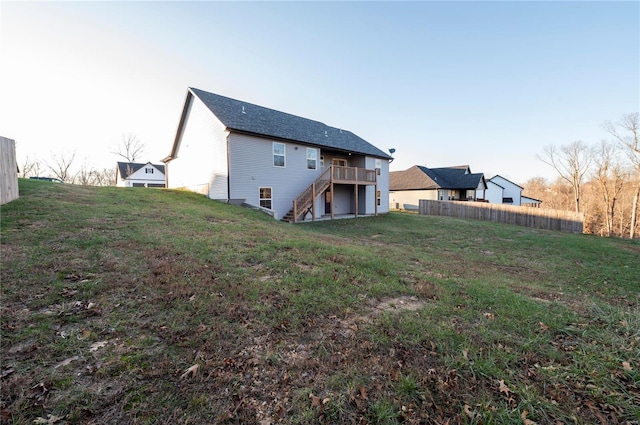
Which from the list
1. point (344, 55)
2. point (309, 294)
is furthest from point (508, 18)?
point (309, 294)

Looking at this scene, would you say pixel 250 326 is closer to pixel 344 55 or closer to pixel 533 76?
pixel 344 55

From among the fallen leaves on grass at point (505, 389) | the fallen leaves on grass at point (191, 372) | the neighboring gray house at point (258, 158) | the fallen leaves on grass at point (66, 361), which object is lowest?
the fallen leaves on grass at point (505, 389)

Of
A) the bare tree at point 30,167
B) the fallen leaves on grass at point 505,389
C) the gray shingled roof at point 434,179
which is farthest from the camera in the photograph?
the bare tree at point 30,167

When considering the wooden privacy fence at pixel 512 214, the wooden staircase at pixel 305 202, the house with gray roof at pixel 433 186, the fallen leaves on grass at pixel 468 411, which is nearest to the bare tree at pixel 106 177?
the wooden staircase at pixel 305 202

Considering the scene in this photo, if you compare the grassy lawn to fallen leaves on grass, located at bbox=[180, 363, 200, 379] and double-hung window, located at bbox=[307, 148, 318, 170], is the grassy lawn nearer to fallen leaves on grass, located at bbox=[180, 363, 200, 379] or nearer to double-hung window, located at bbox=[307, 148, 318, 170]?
fallen leaves on grass, located at bbox=[180, 363, 200, 379]

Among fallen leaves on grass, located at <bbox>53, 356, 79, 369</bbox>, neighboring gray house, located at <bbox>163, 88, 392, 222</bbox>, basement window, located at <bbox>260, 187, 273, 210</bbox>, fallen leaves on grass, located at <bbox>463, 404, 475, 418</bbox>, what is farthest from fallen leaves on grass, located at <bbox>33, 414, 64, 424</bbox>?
basement window, located at <bbox>260, 187, 273, 210</bbox>

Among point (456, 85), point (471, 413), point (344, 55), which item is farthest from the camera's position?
point (456, 85)

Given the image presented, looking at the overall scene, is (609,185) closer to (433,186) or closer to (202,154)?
(433,186)

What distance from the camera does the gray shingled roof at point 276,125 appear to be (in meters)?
15.3

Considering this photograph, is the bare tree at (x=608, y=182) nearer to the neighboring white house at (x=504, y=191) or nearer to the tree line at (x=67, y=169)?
the neighboring white house at (x=504, y=191)

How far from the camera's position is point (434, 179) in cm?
3544

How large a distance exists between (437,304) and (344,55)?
16693mm

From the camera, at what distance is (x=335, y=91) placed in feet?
65.3

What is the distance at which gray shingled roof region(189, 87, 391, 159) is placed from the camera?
50.3ft
